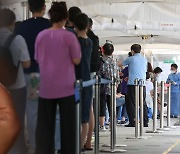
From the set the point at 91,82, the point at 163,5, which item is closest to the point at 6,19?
the point at 91,82

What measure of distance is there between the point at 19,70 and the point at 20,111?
1.08 feet

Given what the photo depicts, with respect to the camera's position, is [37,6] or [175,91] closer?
[37,6]

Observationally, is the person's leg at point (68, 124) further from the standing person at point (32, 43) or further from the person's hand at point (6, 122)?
the person's hand at point (6, 122)

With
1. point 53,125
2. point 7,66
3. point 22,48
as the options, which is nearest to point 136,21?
point 53,125

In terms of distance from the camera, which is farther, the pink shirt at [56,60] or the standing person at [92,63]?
the standing person at [92,63]

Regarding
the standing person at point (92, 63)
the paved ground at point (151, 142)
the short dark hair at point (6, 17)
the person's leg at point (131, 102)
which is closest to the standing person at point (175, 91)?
the person's leg at point (131, 102)

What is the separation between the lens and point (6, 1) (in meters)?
4.00

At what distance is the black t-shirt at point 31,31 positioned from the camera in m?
4.59

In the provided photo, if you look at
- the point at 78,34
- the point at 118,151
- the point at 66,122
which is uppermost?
the point at 78,34

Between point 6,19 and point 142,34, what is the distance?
34.3 ft

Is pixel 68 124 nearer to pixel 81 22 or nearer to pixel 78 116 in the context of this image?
pixel 78 116

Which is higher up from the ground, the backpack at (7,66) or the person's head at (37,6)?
the person's head at (37,6)

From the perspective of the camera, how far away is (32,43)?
4.67 m

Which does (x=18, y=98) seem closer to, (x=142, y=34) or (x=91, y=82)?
(x=91, y=82)
